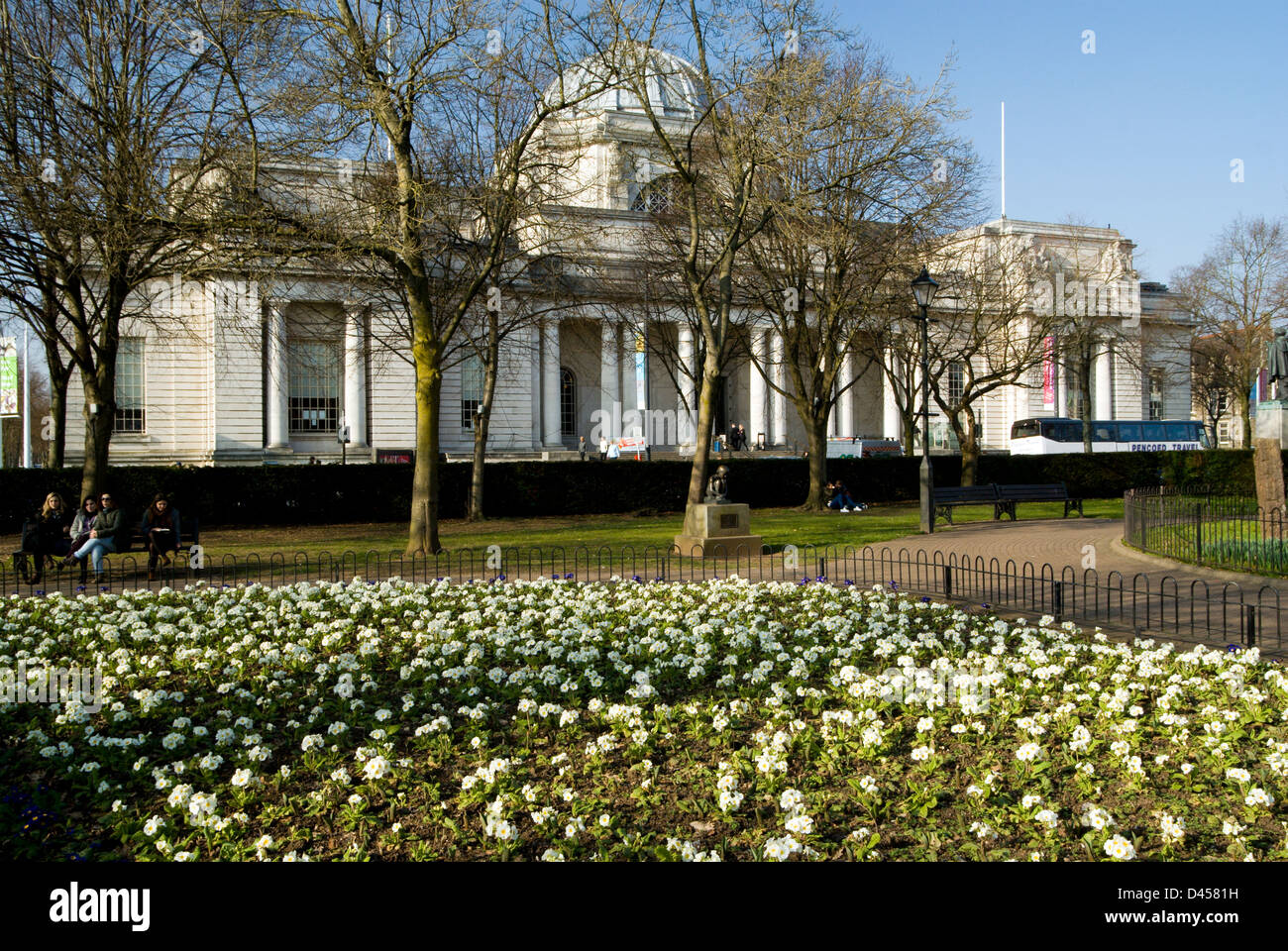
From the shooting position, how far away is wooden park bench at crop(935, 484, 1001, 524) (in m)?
23.9

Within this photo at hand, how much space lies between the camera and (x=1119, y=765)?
575cm

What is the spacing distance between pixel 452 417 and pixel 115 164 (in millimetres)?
33886

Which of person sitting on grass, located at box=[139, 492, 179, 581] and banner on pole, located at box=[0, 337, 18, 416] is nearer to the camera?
person sitting on grass, located at box=[139, 492, 179, 581]

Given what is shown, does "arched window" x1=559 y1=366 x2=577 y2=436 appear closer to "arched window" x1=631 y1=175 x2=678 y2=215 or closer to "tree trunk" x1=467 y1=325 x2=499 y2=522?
"arched window" x1=631 y1=175 x2=678 y2=215

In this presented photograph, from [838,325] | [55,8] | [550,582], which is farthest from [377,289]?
[550,582]

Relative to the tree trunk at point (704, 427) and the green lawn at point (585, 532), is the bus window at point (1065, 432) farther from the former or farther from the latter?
the tree trunk at point (704, 427)

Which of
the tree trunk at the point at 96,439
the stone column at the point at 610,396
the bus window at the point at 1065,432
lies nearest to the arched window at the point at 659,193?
the tree trunk at the point at 96,439

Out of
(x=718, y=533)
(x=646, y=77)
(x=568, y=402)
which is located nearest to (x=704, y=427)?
(x=718, y=533)

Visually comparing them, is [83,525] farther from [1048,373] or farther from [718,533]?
[1048,373]

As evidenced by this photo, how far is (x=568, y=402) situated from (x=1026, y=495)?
3248 centimetres

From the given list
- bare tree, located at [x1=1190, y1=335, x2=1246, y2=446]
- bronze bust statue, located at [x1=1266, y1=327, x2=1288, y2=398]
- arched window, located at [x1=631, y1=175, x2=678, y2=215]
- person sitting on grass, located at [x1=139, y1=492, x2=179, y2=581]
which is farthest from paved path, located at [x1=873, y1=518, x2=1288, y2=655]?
bare tree, located at [x1=1190, y1=335, x2=1246, y2=446]

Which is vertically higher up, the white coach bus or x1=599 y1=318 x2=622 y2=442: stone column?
x1=599 y1=318 x2=622 y2=442: stone column

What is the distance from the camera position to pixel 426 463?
56.7 feet

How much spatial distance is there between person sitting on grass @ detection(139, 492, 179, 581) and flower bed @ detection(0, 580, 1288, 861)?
5429 millimetres
